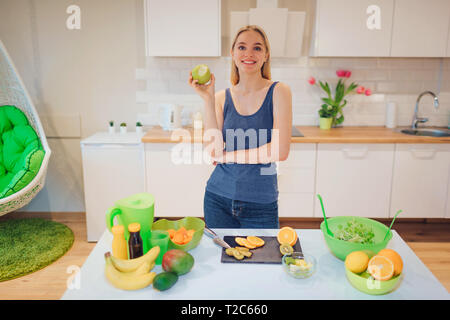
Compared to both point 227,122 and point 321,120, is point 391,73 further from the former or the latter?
point 227,122

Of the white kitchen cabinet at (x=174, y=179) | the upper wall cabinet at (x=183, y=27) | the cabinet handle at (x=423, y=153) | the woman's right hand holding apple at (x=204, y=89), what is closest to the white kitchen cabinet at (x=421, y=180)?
the cabinet handle at (x=423, y=153)

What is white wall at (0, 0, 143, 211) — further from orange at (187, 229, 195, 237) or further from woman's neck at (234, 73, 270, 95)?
orange at (187, 229, 195, 237)

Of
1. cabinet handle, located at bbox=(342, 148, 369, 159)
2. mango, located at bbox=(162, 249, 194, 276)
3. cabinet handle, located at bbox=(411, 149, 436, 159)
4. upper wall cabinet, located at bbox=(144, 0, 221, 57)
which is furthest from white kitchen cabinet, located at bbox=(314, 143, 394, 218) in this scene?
mango, located at bbox=(162, 249, 194, 276)

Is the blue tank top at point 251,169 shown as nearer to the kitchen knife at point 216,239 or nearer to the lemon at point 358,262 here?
the kitchen knife at point 216,239

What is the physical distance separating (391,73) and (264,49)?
2.26 meters

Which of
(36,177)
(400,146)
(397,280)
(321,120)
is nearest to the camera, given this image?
(397,280)

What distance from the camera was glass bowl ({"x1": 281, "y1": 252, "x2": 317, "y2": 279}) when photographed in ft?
3.51

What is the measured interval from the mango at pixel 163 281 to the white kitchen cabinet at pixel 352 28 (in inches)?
95.5

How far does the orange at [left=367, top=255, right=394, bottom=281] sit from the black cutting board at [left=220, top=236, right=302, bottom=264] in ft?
0.90

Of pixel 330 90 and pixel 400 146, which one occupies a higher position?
pixel 330 90

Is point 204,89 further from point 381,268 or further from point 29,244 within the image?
point 29,244

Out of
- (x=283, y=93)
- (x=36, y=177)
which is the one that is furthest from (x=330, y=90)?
(x=36, y=177)

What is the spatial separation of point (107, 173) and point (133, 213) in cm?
194

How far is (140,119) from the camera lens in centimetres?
338
